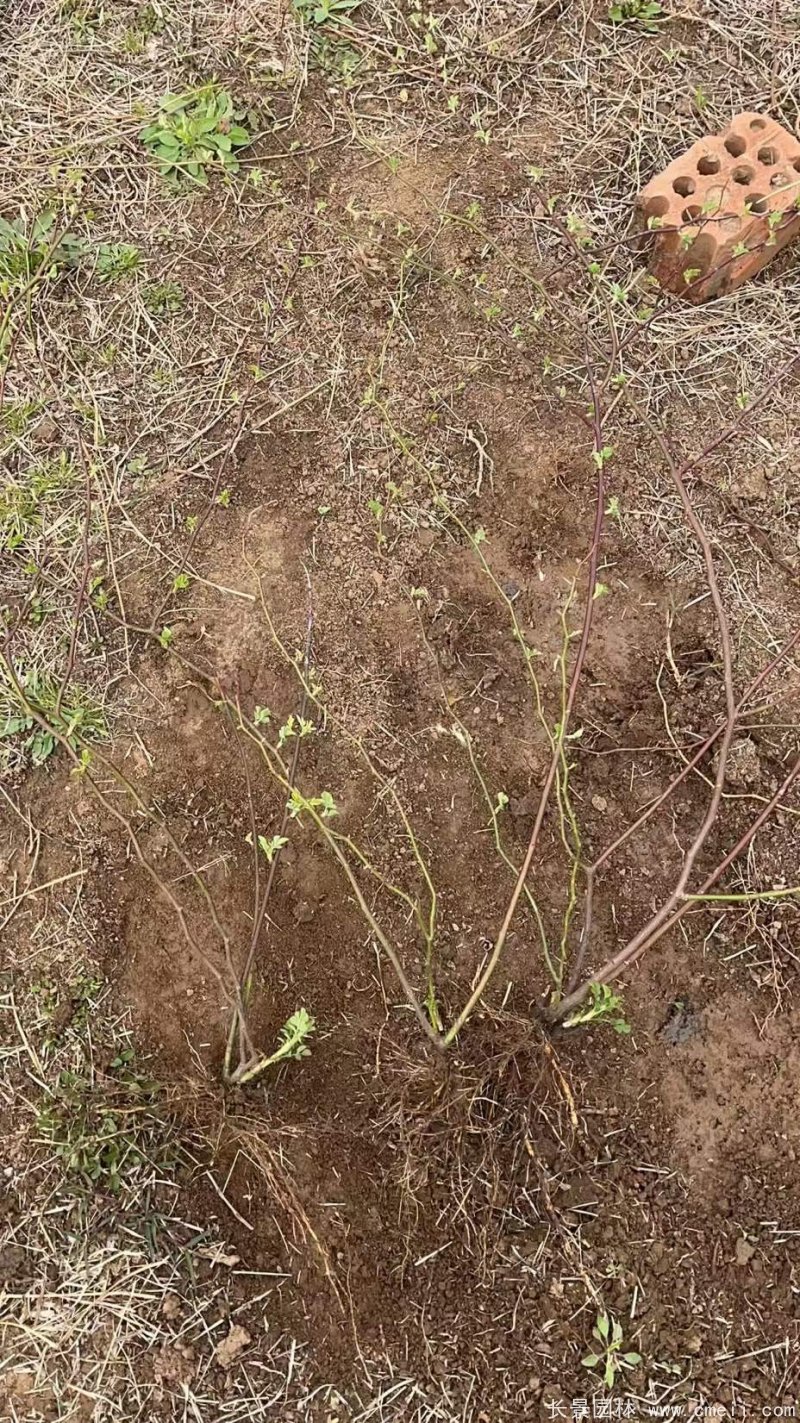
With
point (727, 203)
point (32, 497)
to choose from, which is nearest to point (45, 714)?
point (32, 497)

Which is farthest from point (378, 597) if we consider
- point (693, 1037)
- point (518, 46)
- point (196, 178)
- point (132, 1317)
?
point (518, 46)

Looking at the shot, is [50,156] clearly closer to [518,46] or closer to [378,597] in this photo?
[518,46]

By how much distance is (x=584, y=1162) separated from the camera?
1807 millimetres

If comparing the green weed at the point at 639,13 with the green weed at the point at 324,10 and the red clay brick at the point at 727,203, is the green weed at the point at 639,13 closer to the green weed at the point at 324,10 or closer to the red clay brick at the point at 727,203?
the red clay brick at the point at 727,203

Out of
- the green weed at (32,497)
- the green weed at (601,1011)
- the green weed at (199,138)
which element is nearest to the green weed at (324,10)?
the green weed at (199,138)

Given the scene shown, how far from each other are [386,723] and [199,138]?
184cm

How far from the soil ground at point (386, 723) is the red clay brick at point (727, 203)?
11 centimetres

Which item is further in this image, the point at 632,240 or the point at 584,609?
the point at 632,240

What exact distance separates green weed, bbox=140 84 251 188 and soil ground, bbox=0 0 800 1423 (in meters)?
0.05

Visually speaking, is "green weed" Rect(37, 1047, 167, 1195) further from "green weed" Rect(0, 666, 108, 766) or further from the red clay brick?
the red clay brick

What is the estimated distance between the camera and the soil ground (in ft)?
5.74

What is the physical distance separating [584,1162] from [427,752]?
93 cm

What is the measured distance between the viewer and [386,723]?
2094 millimetres

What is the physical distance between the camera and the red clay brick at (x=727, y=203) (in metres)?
2.29
